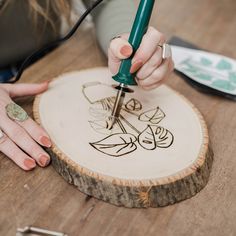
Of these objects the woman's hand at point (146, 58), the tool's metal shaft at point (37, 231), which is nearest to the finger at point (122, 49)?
the woman's hand at point (146, 58)

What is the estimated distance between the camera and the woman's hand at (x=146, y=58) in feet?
1.65

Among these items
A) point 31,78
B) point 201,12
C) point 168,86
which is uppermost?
point 31,78

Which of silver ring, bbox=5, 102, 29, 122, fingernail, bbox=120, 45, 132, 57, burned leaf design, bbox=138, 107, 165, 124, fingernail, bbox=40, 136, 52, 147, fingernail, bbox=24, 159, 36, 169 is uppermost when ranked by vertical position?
fingernail, bbox=120, 45, 132, 57

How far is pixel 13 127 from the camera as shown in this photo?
20.6 inches

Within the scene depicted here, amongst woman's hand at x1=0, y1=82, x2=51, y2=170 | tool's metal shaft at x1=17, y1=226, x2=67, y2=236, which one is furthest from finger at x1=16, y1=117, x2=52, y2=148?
tool's metal shaft at x1=17, y1=226, x2=67, y2=236

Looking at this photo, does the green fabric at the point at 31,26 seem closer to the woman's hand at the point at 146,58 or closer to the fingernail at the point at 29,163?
the woman's hand at the point at 146,58

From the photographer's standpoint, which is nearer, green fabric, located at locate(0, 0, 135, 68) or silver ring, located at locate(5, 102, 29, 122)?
silver ring, located at locate(5, 102, 29, 122)

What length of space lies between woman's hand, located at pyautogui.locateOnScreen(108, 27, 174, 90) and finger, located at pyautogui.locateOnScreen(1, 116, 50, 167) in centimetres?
17

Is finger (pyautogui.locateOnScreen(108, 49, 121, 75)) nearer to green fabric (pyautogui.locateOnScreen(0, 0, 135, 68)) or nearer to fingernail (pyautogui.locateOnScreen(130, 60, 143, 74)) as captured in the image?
fingernail (pyautogui.locateOnScreen(130, 60, 143, 74))

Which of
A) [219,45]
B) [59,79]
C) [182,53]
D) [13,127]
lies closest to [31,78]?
[59,79]

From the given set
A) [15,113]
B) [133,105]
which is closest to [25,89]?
[15,113]

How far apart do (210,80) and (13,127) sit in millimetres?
396

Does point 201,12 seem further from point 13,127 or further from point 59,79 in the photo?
point 13,127

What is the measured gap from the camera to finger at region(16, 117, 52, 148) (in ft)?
1.64
